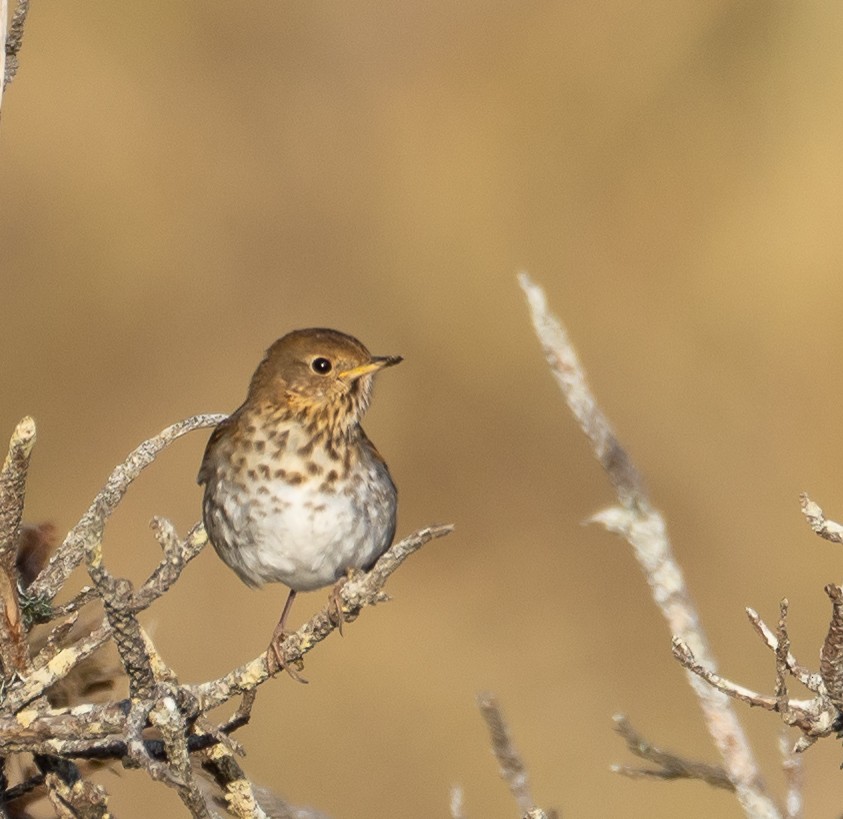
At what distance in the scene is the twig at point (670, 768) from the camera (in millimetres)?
2385

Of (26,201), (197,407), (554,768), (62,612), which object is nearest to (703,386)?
(554,768)

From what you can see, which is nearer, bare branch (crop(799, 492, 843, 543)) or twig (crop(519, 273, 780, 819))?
bare branch (crop(799, 492, 843, 543))

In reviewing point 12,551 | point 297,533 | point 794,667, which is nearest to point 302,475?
point 297,533

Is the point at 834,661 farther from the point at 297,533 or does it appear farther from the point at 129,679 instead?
the point at 297,533

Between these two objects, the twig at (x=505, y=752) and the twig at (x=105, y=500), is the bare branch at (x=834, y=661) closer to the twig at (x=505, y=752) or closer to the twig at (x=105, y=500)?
the twig at (x=505, y=752)

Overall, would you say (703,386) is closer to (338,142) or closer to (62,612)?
(338,142)

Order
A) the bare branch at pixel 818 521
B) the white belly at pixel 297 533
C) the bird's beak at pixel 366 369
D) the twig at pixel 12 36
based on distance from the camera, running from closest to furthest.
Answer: the bare branch at pixel 818 521
the twig at pixel 12 36
the white belly at pixel 297 533
the bird's beak at pixel 366 369

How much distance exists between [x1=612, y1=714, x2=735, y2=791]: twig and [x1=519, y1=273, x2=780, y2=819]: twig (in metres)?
0.08

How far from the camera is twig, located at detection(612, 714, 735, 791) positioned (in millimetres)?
2385

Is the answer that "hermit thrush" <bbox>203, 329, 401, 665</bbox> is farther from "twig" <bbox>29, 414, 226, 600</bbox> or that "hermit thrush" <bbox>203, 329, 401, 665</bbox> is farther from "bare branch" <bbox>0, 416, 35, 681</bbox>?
"bare branch" <bbox>0, 416, 35, 681</bbox>

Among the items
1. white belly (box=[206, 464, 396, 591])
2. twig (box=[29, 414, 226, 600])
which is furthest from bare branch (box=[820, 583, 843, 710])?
white belly (box=[206, 464, 396, 591])

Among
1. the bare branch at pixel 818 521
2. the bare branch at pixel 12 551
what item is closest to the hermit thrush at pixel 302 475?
the bare branch at pixel 12 551

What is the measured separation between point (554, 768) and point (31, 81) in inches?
168

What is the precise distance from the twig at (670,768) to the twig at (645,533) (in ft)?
0.27
